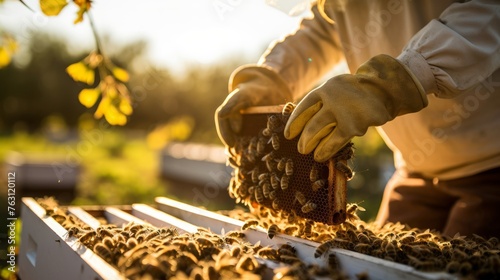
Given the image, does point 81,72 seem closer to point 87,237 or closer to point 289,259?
point 87,237

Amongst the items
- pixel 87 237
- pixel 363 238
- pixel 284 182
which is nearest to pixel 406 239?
pixel 363 238

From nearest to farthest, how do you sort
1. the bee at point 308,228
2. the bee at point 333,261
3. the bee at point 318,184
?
the bee at point 333,261 → the bee at point 318,184 → the bee at point 308,228

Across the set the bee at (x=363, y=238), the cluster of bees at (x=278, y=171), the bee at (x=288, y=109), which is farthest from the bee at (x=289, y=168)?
the bee at (x=363, y=238)

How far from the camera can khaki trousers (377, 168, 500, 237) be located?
8.91ft

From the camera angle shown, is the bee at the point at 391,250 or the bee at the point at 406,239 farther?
the bee at the point at 406,239

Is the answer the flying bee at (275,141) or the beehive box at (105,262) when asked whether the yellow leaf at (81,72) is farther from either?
the flying bee at (275,141)

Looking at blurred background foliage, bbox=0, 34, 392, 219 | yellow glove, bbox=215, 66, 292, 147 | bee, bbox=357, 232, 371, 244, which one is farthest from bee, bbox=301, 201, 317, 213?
blurred background foliage, bbox=0, 34, 392, 219

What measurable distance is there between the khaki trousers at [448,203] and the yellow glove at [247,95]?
95 centimetres

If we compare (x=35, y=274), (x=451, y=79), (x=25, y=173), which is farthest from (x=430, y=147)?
(x=25, y=173)

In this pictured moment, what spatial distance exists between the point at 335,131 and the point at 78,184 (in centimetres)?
825

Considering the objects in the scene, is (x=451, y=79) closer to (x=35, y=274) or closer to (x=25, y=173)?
(x=35, y=274)

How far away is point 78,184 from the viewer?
30.8 feet

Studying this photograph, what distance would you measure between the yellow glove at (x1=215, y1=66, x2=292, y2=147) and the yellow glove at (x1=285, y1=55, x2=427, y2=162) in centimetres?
78

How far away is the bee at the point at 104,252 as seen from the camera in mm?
1830
